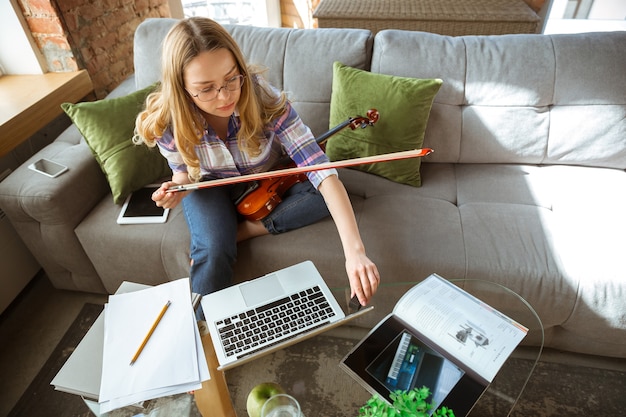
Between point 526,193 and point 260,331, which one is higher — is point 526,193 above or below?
below

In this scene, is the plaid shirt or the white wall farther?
the white wall

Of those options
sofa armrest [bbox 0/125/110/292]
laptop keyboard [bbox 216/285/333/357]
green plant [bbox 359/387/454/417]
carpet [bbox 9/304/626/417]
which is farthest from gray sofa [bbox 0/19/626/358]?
green plant [bbox 359/387/454/417]

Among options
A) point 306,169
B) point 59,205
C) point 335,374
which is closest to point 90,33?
point 59,205

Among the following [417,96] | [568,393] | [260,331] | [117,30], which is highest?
[117,30]

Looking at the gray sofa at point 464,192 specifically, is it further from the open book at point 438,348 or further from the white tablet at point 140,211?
the open book at point 438,348

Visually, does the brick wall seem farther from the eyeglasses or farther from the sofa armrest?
the eyeglasses

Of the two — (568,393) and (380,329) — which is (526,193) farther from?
(380,329)

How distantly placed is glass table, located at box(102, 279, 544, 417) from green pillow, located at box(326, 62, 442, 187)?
625 millimetres

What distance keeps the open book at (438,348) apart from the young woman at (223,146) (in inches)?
4.5

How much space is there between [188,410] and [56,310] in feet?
3.59

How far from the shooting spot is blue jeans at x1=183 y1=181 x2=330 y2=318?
48.3 inches

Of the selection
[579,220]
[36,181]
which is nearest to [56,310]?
[36,181]

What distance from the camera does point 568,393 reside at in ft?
4.25

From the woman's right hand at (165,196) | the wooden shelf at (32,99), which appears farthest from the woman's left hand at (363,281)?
the wooden shelf at (32,99)
